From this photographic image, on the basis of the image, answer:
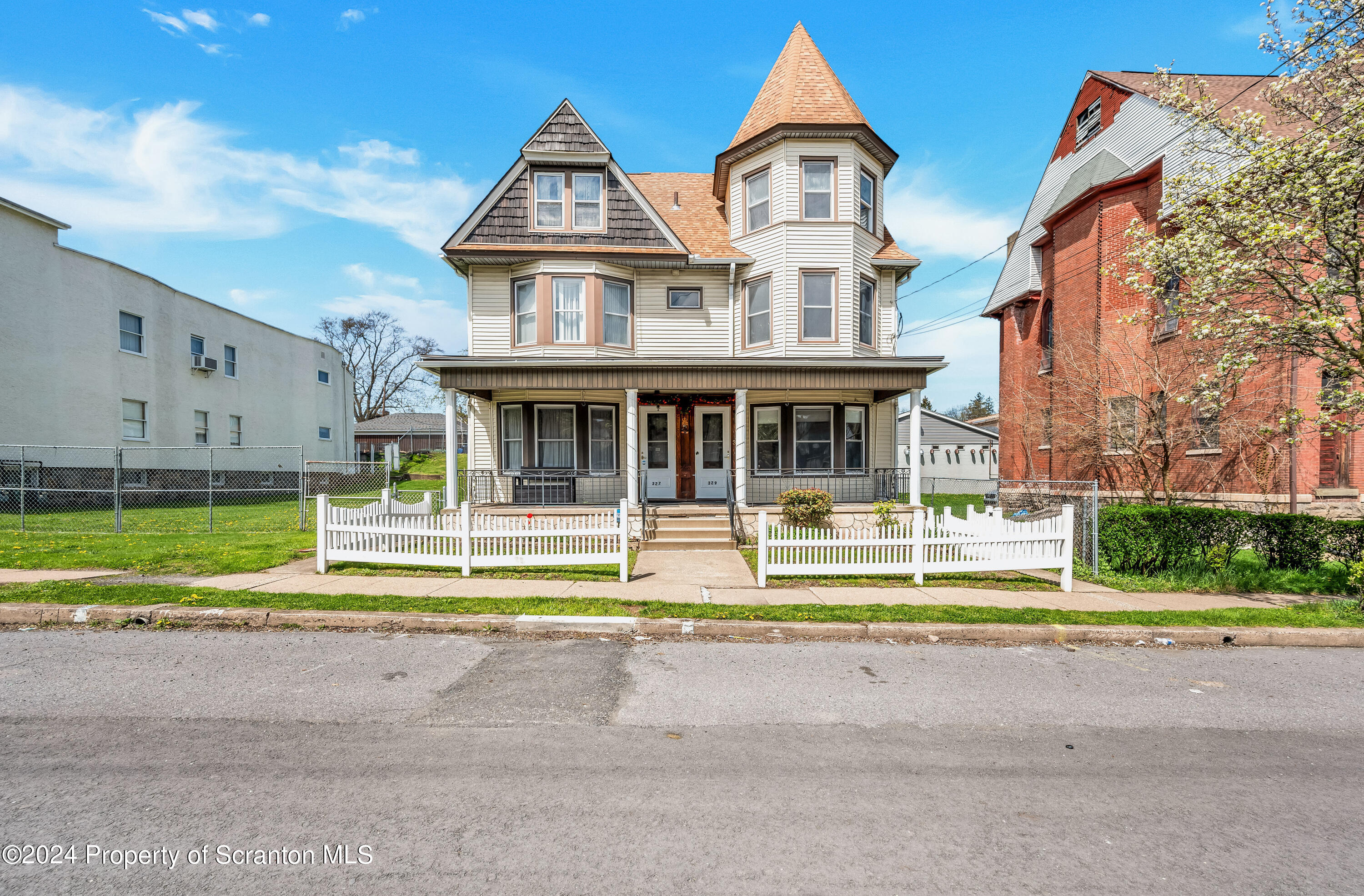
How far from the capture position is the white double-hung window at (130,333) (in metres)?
21.4

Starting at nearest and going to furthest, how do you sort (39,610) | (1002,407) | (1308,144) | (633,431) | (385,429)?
(39,610), (1308,144), (633,431), (1002,407), (385,429)

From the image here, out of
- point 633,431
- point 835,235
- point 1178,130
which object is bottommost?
point 633,431

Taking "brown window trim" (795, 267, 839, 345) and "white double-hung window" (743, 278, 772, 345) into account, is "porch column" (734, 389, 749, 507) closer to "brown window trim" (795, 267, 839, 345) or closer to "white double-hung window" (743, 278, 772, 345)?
"white double-hung window" (743, 278, 772, 345)

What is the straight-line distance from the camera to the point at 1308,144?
7.72 metres

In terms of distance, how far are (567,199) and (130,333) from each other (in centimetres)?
1810

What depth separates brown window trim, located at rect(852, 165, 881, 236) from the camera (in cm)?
1585

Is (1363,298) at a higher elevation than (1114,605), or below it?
higher

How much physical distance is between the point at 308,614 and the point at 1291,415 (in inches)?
509

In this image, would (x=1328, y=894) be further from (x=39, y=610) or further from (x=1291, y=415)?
(x=39, y=610)

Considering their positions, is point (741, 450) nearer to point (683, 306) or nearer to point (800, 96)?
point (683, 306)

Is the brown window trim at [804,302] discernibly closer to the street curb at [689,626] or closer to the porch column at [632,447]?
the porch column at [632,447]

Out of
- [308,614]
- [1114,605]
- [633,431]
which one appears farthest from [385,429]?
[1114,605]

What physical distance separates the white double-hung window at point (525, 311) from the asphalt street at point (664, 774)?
1091 centimetres

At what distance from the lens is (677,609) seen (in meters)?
7.36
